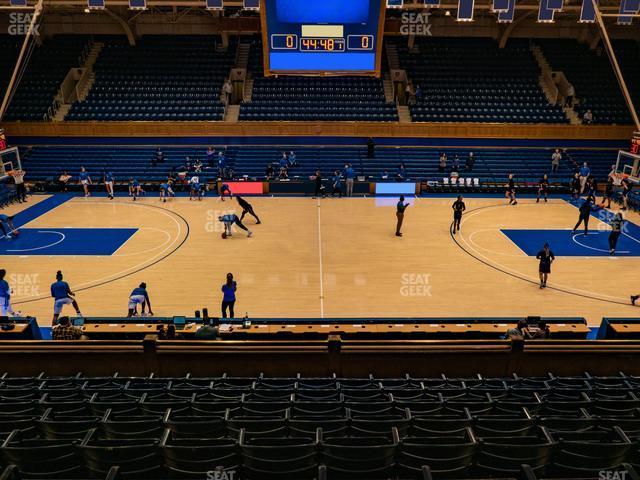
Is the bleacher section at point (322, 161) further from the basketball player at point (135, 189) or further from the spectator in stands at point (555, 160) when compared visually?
the basketball player at point (135, 189)

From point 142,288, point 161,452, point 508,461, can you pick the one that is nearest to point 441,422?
point 508,461

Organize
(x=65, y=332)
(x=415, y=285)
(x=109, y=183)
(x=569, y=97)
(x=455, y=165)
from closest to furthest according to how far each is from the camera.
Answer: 1. (x=65, y=332)
2. (x=415, y=285)
3. (x=109, y=183)
4. (x=455, y=165)
5. (x=569, y=97)

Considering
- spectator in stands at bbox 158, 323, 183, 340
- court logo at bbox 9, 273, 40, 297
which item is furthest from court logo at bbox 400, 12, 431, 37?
spectator in stands at bbox 158, 323, 183, 340

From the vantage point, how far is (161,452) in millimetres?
5094

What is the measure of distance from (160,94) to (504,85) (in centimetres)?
2220

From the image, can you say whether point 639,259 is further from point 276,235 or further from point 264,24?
point 264,24

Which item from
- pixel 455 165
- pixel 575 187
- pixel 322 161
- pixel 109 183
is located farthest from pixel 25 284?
pixel 575 187

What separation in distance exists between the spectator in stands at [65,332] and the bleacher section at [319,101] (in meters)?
22.3

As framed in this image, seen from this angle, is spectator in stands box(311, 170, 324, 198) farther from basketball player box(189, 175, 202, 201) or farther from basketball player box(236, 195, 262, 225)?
basketball player box(189, 175, 202, 201)

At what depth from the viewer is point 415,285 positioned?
608 inches

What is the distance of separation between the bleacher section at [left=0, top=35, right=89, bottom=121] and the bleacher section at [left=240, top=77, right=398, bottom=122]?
1216 cm

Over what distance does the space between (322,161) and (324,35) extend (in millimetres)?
9170

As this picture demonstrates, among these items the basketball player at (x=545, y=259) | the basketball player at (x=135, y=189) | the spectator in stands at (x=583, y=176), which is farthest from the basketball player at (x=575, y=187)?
the basketball player at (x=135, y=189)

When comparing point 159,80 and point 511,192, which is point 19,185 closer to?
point 159,80
